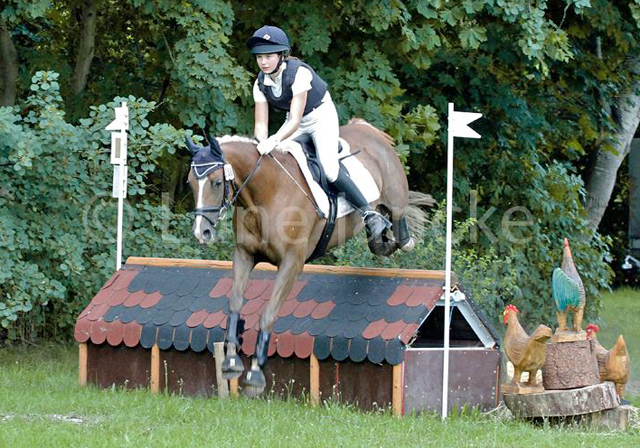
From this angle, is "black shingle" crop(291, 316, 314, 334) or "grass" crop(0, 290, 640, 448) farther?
"black shingle" crop(291, 316, 314, 334)

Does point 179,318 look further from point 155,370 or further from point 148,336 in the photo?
point 155,370

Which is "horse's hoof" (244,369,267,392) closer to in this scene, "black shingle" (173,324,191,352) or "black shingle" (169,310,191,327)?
"black shingle" (173,324,191,352)

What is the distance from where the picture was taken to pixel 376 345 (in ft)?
25.2

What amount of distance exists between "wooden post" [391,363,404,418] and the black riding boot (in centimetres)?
104

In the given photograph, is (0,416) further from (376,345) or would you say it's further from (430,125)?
(430,125)

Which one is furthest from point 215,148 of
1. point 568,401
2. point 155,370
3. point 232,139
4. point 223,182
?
point 568,401

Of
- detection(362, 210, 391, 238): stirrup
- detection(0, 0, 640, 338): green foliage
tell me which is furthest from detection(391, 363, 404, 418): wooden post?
detection(0, 0, 640, 338): green foliage

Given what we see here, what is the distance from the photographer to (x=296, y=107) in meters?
7.76

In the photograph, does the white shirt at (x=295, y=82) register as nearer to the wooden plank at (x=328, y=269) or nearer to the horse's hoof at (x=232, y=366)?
the wooden plank at (x=328, y=269)

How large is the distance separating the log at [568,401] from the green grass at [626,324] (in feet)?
9.75

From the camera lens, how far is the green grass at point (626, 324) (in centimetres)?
1211

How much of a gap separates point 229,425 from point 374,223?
6.60 feet

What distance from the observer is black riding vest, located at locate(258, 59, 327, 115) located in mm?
7832

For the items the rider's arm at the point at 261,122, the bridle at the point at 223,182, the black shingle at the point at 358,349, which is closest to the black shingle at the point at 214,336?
the black shingle at the point at 358,349
